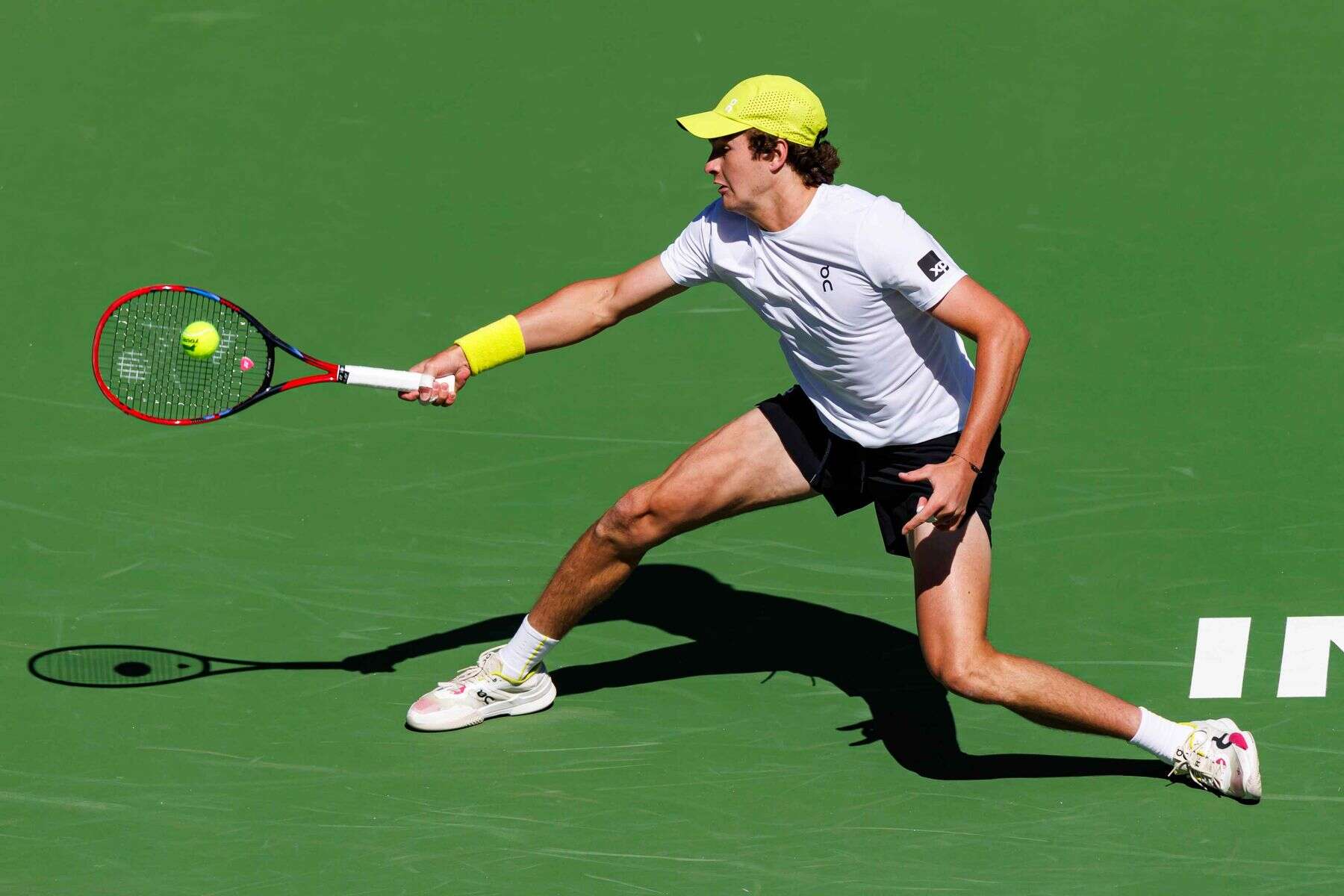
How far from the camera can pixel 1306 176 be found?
9203 millimetres

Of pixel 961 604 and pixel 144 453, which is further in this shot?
pixel 144 453

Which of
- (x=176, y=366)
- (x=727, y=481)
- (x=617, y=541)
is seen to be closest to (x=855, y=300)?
(x=727, y=481)

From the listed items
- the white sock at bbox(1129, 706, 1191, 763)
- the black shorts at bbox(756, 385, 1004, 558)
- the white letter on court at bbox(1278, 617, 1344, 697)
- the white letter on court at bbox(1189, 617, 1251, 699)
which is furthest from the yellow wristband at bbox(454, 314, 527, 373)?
the white letter on court at bbox(1278, 617, 1344, 697)

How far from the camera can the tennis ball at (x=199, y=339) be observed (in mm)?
6246

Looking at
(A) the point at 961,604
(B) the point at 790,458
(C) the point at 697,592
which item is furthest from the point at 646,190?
(A) the point at 961,604

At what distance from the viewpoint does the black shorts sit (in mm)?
6039

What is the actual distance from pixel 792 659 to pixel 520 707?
92cm

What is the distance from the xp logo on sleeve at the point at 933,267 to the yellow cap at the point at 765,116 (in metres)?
0.50

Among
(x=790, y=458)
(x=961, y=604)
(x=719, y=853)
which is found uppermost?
(x=790, y=458)

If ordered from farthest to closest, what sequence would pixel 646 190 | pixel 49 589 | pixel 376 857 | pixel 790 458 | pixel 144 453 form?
pixel 646 190
pixel 144 453
pixel 49 589
pixel 790 458
pixel 376 857

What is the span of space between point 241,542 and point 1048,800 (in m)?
2.99

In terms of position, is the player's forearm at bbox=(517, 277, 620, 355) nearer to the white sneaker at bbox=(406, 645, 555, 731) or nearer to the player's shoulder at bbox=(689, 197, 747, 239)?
the player's shoulder at bbox=(689, 197, 747, 239)

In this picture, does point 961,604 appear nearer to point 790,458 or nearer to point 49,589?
point 790,458

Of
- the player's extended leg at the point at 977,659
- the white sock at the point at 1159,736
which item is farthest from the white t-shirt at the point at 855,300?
the white sock at the point at 1159,736
